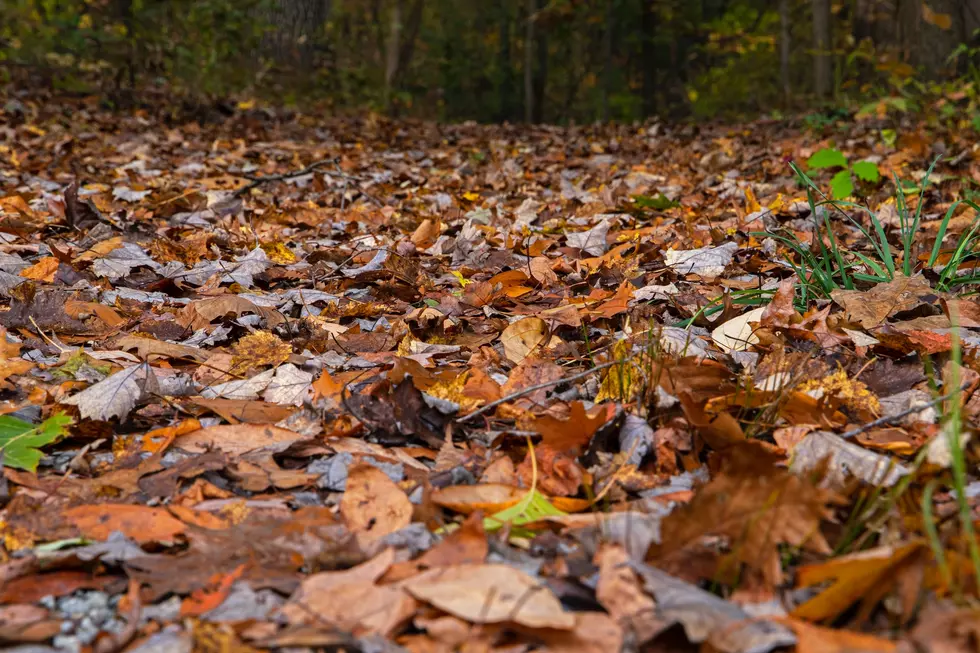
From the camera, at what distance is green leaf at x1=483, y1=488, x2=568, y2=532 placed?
1.23m

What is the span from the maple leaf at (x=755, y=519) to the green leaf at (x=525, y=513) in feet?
0.71

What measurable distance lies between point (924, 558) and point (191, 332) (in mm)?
1882

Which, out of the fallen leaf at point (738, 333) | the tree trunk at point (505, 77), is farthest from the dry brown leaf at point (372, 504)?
the tree trunk at point (505, 77)

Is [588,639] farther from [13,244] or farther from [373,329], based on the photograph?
[13,244]

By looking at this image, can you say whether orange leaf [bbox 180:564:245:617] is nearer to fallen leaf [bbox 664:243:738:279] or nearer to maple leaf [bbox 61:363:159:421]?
maple leaf [bbox 61:363:159:421]

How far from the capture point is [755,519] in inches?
41.6

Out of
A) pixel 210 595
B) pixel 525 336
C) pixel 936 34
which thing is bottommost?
pixel 210 595

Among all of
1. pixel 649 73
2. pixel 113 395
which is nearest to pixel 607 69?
pixel 649 73

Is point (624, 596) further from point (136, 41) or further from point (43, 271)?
point (136, 41)

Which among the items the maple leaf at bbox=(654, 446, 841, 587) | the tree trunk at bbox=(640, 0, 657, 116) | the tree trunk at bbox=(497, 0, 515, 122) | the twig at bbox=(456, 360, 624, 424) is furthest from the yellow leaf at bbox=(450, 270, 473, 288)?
the tree trunk at bbox=(497, 0, 515, 122)

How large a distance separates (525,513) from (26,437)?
3.12 ft

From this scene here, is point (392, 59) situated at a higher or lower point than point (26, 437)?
higher

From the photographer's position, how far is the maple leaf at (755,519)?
1.04 meters

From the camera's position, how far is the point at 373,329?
2.36 meters
